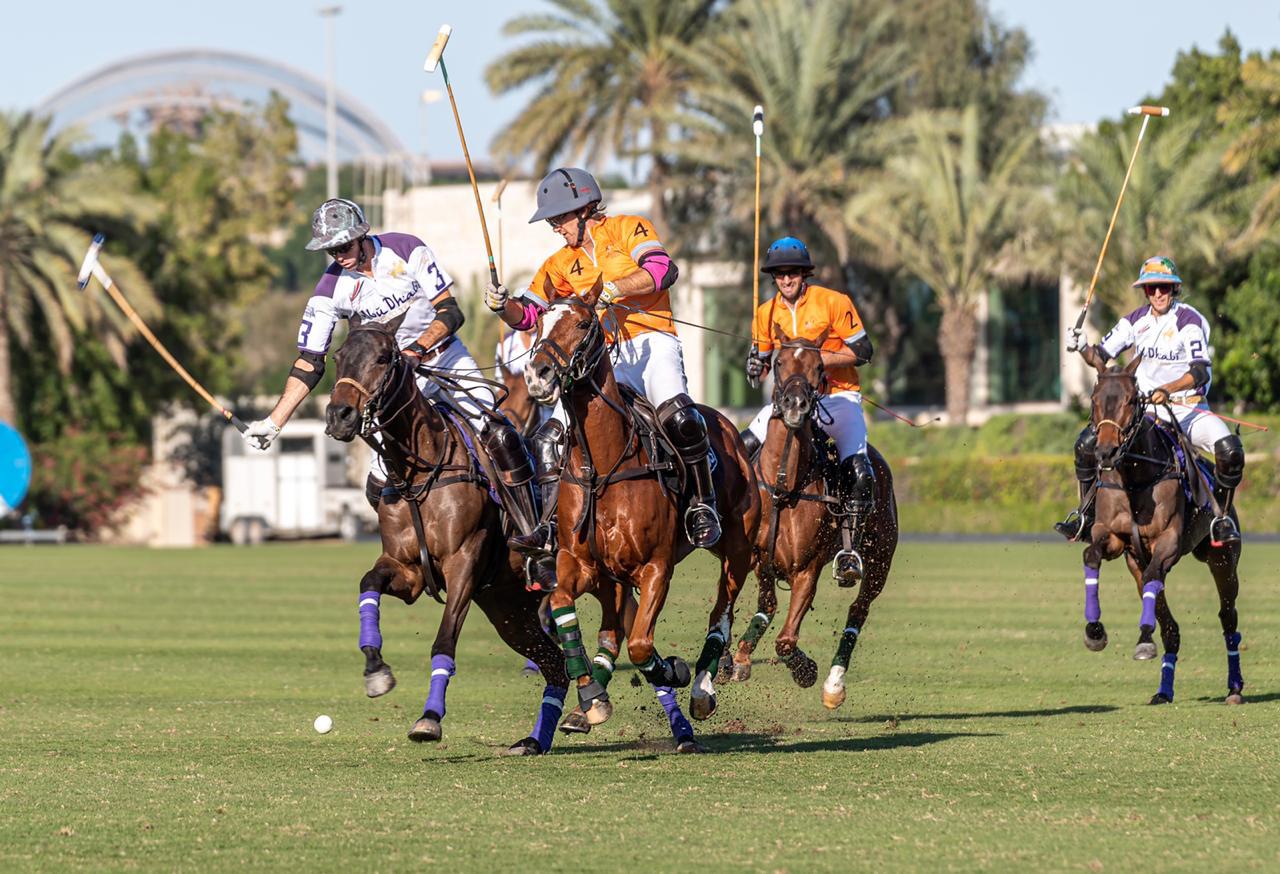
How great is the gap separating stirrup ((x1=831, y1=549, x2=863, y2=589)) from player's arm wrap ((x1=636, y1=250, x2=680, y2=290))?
2.52 metres

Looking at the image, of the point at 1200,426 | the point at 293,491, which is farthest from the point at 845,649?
the point at 293,491

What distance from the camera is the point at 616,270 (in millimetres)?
11102

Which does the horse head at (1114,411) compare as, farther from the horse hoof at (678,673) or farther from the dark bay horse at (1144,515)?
the horse hoof at (678,673)

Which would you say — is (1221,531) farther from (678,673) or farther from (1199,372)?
(678,673)

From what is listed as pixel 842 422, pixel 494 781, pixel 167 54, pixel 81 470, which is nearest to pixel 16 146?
pixel 81 470

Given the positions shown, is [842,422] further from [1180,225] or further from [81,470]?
[81,470]

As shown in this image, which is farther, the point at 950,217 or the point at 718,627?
the point at 950,217

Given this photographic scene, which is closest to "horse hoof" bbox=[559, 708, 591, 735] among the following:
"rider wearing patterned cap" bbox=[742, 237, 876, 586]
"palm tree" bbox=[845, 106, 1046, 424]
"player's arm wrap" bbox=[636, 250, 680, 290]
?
"player's arm wrap" bbox=[636, 250, 680, 290]

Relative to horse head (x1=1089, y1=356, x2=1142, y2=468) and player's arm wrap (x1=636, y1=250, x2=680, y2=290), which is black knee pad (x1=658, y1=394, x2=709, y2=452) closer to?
player's arm wrap (x1=636, y1=250, x2=680, y2=290)

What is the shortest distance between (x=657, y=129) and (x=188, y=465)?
20348mm

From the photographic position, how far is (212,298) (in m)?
60.2

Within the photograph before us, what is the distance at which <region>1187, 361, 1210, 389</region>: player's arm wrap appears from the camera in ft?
47.2

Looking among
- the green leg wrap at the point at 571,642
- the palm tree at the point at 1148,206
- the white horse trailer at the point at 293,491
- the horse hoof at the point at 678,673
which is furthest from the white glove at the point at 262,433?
the white horse trailer at the point at 293,491

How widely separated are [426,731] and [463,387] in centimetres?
222
